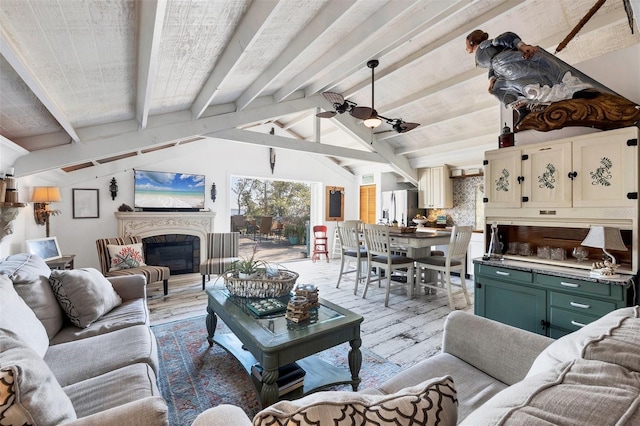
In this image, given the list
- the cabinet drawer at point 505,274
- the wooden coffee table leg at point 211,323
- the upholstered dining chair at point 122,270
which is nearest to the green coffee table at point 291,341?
the wooden coffee table leg at point 211,323

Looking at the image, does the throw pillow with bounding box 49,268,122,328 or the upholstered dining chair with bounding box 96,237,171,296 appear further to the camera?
the upholstered dining chair with bounding box 96,237,171,296

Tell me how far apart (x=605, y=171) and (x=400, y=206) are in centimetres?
444

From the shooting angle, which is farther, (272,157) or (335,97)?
(272,157)

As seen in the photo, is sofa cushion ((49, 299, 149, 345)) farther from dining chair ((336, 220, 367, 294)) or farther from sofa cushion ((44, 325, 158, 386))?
dining chair ((336, 220, 367, 294))

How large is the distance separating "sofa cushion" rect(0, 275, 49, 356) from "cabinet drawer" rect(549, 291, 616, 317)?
3346 mm

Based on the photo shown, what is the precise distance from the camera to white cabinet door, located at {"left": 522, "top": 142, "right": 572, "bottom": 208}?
2389 mm

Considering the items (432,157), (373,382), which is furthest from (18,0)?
(432,157)

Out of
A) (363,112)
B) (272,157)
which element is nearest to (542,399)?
(363,112)

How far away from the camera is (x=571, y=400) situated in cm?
57

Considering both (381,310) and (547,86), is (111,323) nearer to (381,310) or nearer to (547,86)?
(381,310)

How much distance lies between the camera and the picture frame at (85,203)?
183 inches

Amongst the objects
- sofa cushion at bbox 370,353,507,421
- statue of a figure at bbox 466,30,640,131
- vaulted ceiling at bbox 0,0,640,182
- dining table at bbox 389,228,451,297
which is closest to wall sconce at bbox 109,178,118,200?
vaulted ceiling at bbox 0,0,640,182

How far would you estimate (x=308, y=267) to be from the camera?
6359 mm

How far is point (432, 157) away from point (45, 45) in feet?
19.4
